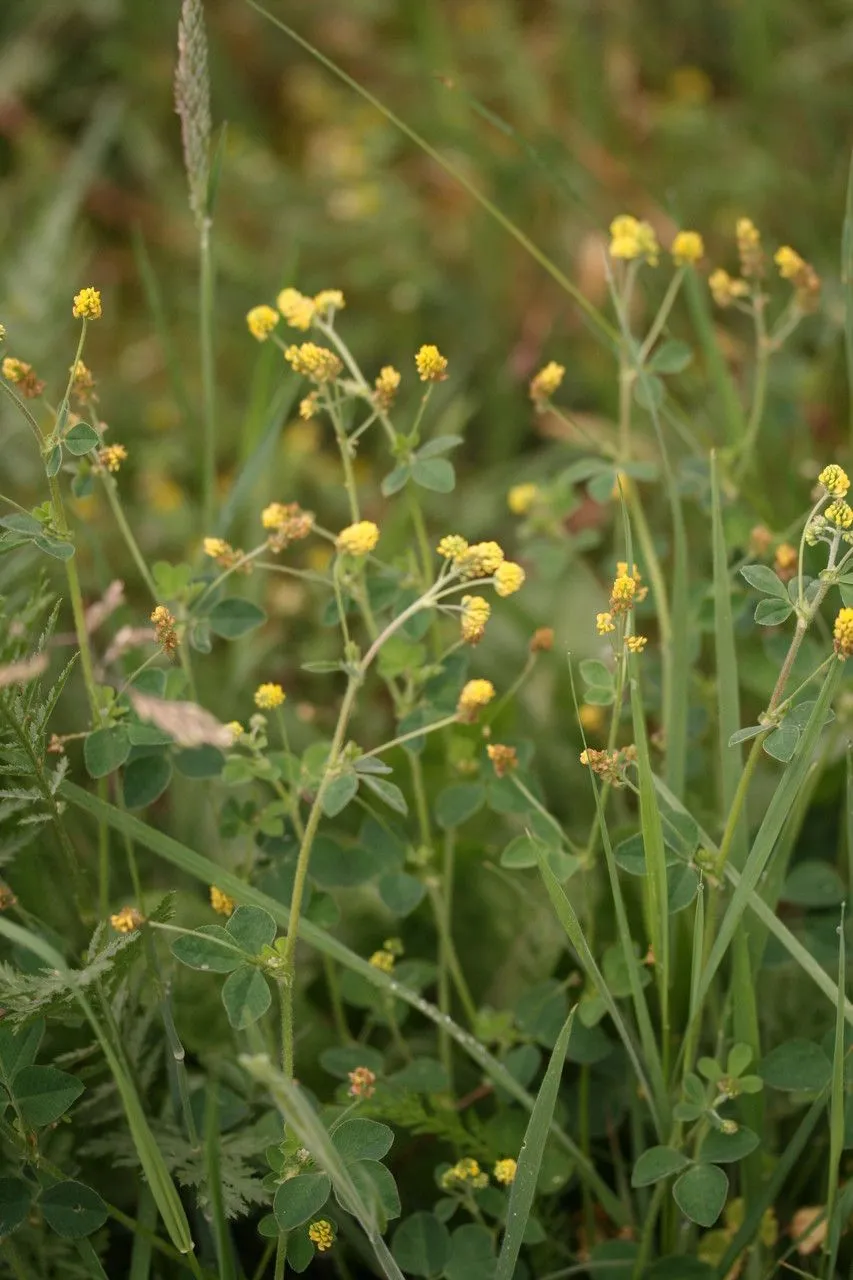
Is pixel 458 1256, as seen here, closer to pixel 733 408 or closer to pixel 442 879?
pixel 442 879

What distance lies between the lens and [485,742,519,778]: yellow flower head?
3.91 ft

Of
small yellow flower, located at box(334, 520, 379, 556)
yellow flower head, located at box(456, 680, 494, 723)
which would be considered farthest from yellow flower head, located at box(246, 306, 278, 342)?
yellow flower head, located at box(456, 680, 494, 723)

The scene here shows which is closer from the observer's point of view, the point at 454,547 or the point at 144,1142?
the point at 144,1142

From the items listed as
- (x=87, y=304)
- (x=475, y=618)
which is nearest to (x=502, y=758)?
(x=475, y=618)

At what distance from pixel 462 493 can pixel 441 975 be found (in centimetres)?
118

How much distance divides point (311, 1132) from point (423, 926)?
65 cm

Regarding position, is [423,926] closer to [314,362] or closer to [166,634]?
[166,634]

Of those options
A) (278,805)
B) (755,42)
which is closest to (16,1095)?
(278,805)

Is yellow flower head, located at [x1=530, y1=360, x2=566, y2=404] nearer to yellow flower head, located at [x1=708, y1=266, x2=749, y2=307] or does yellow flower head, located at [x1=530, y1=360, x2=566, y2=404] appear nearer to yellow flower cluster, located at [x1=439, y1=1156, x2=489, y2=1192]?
yellow flower head, located at [x1=708, y1=266, x2=749, y2=307]

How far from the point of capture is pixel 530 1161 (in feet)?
3.36

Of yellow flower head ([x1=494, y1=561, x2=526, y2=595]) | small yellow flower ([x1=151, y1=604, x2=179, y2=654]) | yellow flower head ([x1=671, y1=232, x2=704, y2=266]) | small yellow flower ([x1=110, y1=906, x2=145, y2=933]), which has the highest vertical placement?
yellow flower head ([x1=671, y1=232, x2=704, y2=266])

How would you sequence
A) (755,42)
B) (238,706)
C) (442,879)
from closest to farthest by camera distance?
1. (442,879)
2. (238,706)
3. (755,42)

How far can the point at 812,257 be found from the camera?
2371 millimetres

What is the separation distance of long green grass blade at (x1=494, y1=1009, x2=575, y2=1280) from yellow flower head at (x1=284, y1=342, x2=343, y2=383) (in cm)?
60
